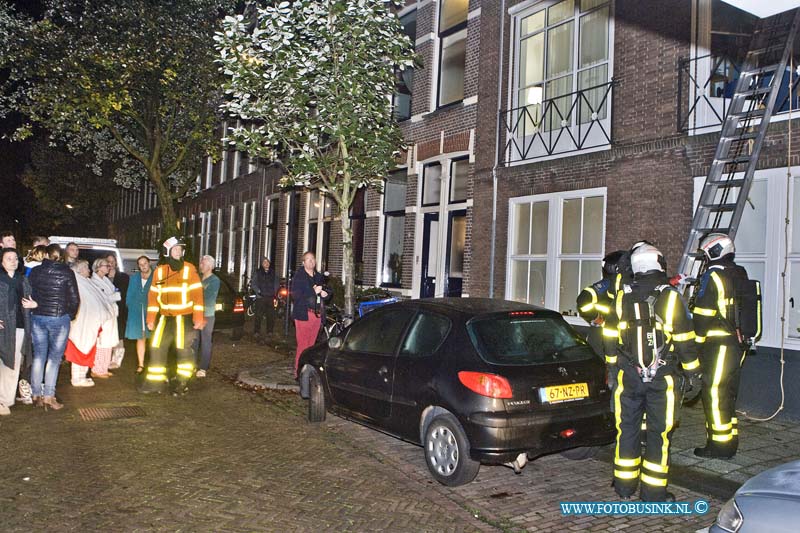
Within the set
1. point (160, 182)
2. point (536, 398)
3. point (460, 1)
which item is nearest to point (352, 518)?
point (536, 398)

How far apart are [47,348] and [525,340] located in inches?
213

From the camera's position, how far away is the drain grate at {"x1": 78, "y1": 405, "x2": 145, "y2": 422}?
758 centimetres

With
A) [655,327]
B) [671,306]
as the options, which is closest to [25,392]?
[655,327]

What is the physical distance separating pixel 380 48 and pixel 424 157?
5162 millimetres

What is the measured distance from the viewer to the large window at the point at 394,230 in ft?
52.3

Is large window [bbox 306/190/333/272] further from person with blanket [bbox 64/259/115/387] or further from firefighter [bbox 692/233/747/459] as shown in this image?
firefighter [bbox 692/233/747/459]

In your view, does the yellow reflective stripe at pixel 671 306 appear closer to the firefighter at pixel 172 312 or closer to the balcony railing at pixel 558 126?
the firefighter at pixel 172 312

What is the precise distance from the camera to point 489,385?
5.29 meters

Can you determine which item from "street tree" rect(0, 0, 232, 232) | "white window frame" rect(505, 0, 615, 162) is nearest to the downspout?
"white window frame" rect(505, 0, 615, 162)

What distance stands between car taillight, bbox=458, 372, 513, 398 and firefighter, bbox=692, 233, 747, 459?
80.8 inches

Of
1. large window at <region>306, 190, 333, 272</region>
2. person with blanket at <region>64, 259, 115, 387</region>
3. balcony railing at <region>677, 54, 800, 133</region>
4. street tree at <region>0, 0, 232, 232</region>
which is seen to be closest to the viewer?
person with blanket at <region>64, 259, 115, 387</region>

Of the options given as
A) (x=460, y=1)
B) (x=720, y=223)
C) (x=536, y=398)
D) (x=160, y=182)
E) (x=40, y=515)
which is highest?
(x=460, y=1)

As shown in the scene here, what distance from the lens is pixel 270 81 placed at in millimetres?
9688

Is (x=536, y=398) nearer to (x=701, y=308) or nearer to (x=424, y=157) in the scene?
(x=701, y=308)
